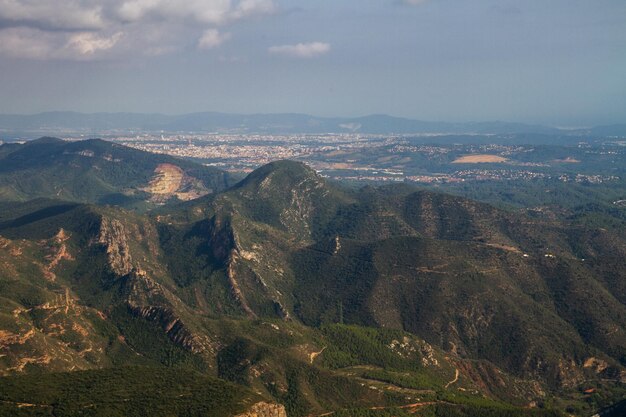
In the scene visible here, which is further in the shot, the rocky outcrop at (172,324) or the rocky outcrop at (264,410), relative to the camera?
the rocky outcrop at (172,324)

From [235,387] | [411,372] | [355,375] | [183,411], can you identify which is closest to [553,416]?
[411,372]

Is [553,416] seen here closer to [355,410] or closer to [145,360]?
[355,410]

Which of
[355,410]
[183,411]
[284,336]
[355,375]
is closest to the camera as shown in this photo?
[183,411]

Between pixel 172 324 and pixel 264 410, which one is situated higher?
pixel 172 324

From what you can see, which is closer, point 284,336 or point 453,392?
point 453,392

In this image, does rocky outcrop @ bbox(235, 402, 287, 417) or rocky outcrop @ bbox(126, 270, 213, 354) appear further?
rocky outcrop @ bbox(126, 270, 213, 354)

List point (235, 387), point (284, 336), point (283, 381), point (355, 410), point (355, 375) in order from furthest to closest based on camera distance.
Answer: point (284, 336), point (355, 375), point (283, 381), point (355, 410), point (235, 387)

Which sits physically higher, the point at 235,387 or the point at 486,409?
the point at 235,387

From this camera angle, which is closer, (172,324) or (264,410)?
(264,410)
